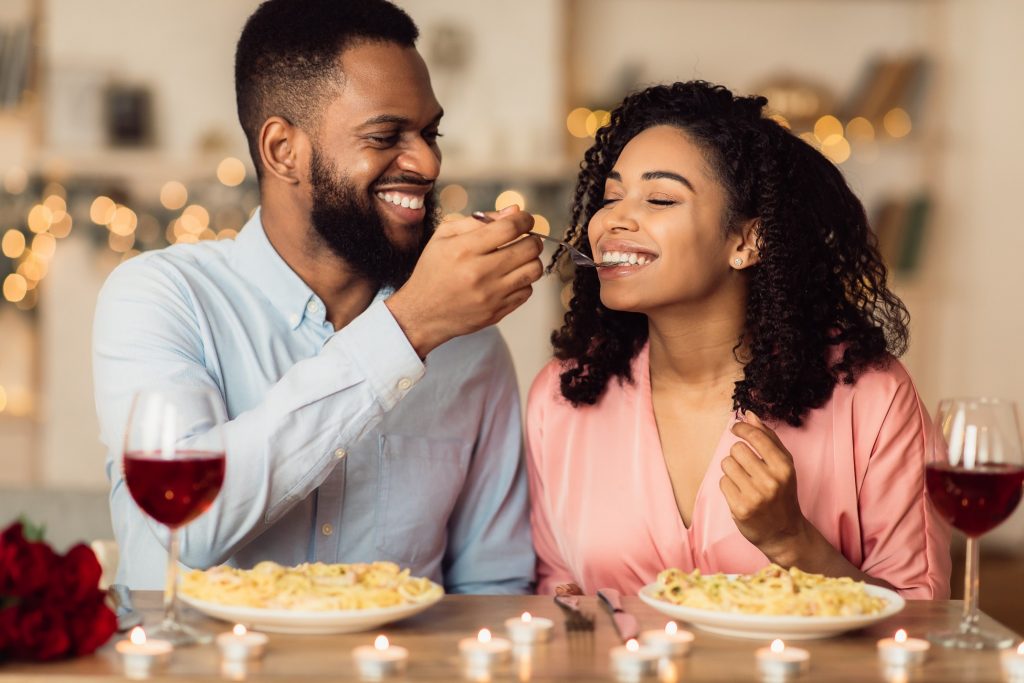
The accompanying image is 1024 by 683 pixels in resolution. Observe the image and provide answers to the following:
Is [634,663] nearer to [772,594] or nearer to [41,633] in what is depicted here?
[772,594]

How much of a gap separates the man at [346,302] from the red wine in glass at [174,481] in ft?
1.58

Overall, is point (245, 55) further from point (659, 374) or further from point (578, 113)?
point (578, 113)

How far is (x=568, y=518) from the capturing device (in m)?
2.14

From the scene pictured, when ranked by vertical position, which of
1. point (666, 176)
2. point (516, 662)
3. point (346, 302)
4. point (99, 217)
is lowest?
point (516, 662)

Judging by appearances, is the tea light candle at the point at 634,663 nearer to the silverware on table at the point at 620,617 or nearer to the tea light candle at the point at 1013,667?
the silverware on table at the point at 620,617

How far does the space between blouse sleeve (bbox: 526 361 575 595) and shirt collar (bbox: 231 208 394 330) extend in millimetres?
442

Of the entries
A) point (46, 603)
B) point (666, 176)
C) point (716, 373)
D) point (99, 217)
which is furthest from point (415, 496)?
point (99, 217)

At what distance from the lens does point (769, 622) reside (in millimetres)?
1263

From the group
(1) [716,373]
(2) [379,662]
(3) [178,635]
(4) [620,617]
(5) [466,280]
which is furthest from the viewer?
(1) [716,373]

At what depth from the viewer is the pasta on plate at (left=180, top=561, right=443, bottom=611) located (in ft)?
4.21

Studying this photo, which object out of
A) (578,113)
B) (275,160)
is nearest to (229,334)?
(275,160)

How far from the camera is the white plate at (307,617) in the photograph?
1.26 m

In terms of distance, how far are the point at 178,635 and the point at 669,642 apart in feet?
1.62

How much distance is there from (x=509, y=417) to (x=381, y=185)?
477mm
